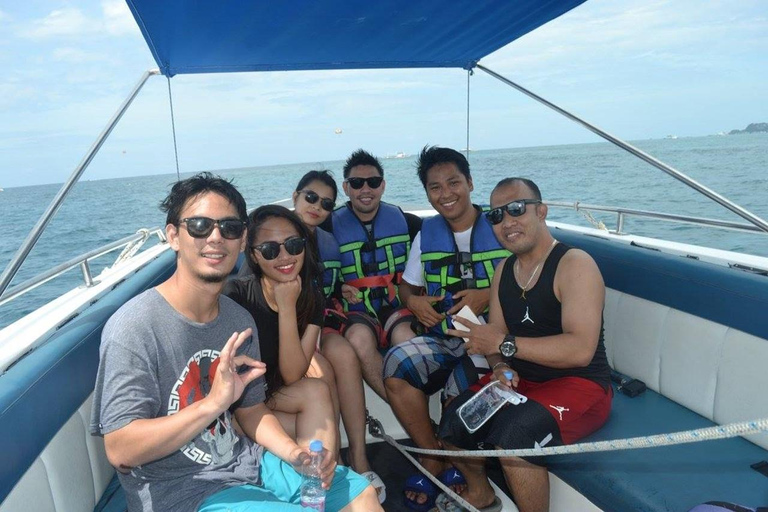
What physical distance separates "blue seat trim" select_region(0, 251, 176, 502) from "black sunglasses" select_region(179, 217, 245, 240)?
614mm

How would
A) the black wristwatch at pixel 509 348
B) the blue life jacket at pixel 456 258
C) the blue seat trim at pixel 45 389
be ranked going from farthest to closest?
the blue life jacket at pixel 456 258 → the black wristwatch at pixel 509 348 → the blue seat trim at pixel 45 389

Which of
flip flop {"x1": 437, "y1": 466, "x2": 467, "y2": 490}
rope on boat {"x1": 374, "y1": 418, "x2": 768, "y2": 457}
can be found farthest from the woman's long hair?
rope on boat {"x1": 374, "y1": 418, "x2": 768, "y2": 457}

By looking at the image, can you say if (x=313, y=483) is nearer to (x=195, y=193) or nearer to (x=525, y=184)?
(x=195, y=193)

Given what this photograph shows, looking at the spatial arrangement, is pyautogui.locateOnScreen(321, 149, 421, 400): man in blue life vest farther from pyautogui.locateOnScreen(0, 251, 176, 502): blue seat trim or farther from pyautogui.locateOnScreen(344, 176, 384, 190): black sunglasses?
pyautogui.locateOnScreen(0, 251, 176, 502): blue seat trim

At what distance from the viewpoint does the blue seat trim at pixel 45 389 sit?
1351 millimetres

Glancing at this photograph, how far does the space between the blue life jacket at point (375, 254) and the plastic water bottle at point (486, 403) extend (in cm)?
122

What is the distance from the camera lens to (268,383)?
2.26m

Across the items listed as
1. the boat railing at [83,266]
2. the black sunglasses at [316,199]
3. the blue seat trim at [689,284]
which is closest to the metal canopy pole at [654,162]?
the blue seat trim at [689,284]

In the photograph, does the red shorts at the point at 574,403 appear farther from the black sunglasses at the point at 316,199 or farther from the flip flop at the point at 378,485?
the black sunglasses at the point at 316,199

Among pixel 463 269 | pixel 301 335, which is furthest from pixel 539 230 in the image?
pixel 301 335

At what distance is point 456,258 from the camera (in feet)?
9.78

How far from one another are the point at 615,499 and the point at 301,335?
4.58 ft

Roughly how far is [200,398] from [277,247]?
723mm

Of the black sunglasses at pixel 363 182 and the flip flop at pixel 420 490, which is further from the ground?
the black sunglasses at pixel 363 182
